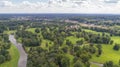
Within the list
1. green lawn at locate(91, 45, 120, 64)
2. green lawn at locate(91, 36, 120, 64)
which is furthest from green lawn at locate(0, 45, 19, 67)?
green lawn at locate(91, 36, 120, 64)

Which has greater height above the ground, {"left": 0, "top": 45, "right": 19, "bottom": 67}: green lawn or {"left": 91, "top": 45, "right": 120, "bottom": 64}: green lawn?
{"left": 91, "top": 45, "right": 120, "bottom": 64}: green lawn

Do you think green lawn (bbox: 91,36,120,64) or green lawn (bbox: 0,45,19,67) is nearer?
green lawn (bbox: 0,45,19,67)

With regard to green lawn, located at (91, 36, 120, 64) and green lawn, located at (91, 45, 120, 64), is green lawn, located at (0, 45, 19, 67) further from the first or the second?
green lawn, located at (91, 36, 120, 64)

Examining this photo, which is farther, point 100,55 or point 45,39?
point 45,39

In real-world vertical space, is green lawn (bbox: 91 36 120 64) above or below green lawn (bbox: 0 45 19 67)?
above

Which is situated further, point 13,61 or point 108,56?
point 108,56

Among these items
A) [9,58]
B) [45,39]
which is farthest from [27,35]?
[9,58]

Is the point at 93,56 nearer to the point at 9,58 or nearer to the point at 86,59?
the point at 86,59

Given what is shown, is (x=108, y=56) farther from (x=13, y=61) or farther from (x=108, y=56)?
(x=13, y=61)

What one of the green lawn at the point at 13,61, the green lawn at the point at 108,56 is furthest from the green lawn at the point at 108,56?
the green lawn at the point at 13,61

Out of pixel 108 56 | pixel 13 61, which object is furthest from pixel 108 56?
pixel 13 61

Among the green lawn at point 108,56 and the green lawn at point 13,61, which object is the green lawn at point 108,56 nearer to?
the green lawn at point 108,56
